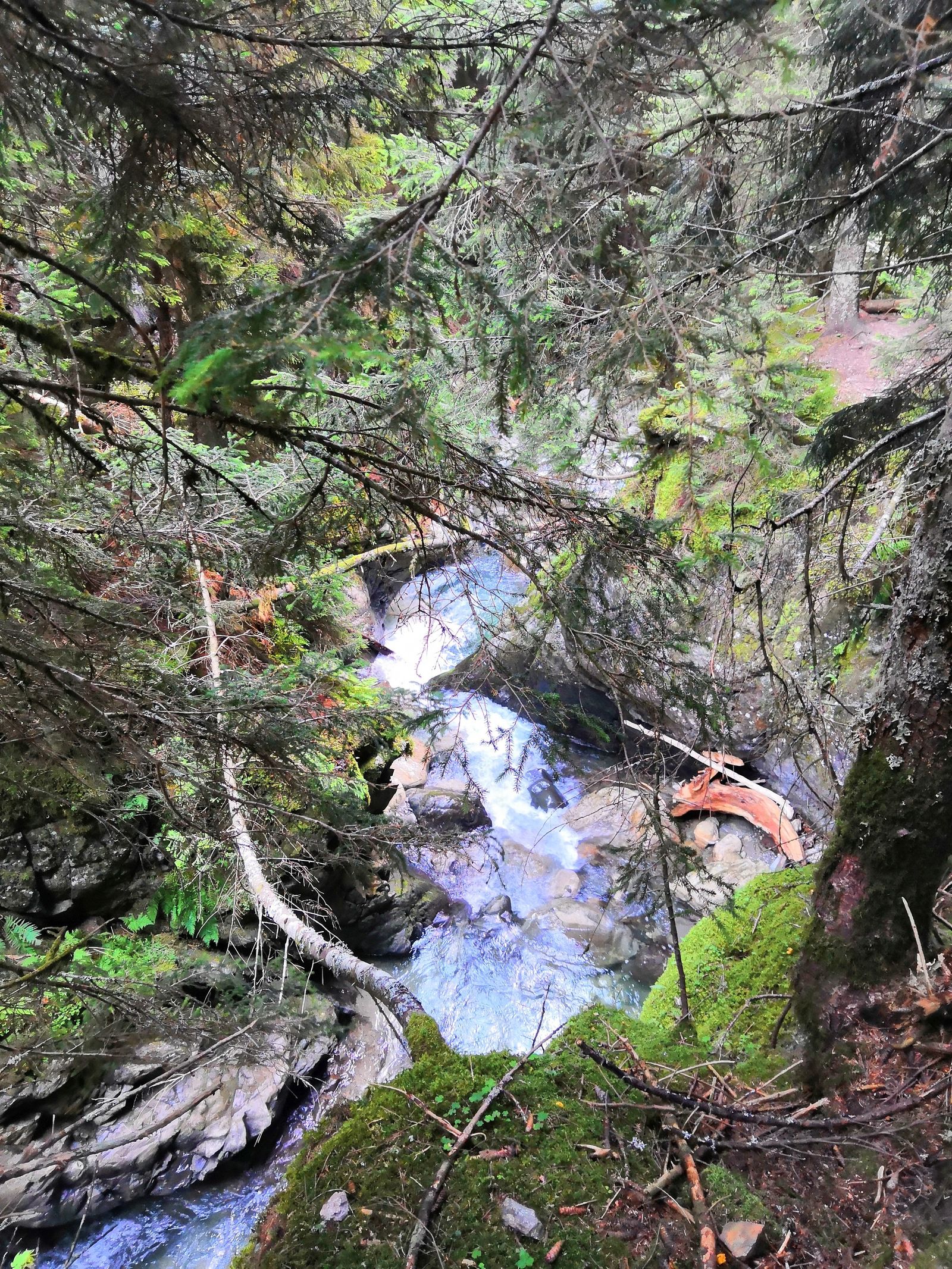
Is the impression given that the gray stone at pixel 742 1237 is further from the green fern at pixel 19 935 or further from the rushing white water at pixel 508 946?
the green fern at pixel 19 935

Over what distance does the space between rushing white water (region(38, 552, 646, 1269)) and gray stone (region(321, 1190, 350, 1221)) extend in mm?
1409

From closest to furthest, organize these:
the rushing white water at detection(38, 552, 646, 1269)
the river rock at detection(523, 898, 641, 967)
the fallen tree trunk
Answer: the rushing white water at detection(38, 552, 646, 1269), the fallen tree trunk, the river rock at detection(523, 898, 641, 967)

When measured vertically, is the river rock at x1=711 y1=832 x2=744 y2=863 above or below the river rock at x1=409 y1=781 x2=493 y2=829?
below

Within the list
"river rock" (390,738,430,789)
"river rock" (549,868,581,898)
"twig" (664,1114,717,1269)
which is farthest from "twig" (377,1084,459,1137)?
"river rock" (390,738,430,789)

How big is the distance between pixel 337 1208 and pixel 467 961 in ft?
18.6

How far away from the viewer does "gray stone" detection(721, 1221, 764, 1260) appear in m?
2.21

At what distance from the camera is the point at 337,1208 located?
2.44m

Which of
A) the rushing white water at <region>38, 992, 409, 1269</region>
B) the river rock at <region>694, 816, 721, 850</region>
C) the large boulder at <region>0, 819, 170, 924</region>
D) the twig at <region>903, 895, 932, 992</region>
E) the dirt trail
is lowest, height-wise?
the river rock at <region>694, 816, 721, 850</region>

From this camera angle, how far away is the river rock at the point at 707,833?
321 inches

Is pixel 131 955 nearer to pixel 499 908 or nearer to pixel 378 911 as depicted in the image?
pixel 378 911

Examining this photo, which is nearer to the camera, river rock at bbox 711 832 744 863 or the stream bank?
the stream bank

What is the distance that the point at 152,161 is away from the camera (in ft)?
7.97

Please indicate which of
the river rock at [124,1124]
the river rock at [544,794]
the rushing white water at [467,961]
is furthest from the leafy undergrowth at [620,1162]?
the river rock at [544,794]

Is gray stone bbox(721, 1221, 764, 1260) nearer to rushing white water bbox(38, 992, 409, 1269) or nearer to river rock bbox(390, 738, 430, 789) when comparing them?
rushing white water bbox(38, 992, 409, 1269)
